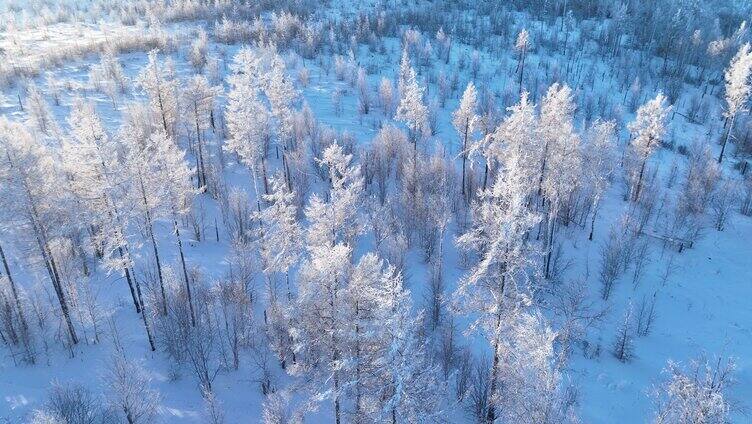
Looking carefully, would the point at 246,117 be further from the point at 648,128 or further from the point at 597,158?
the point at 648,128

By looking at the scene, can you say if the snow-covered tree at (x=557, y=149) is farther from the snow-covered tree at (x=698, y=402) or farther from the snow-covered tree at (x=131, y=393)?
the snow-covered tree at (x=131, y=393)

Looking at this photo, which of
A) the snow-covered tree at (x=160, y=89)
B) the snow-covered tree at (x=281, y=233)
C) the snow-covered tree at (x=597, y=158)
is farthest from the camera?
the snow-covered tree at (x=160, y=89)

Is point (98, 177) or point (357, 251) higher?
point (98, 177)

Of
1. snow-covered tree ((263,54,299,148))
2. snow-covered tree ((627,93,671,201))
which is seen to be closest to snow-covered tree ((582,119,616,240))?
snow-covered tree ((627,93,671,201))

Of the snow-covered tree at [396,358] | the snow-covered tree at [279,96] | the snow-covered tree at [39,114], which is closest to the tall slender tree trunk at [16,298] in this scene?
the snow-covered tree at [279,96]

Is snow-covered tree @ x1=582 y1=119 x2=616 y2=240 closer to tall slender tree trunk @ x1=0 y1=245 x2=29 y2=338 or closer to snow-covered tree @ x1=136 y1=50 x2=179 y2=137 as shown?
snow-covered tree @ x1=136 y1=50 x2=179 y2=137

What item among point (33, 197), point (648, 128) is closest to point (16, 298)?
point (33, 197)

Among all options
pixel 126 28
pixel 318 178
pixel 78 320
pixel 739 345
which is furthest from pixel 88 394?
pixel 126 28

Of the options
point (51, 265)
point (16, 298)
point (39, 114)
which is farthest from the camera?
point (39, 114)

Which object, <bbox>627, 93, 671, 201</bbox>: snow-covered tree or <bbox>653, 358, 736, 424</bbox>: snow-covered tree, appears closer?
<bbox>653, 358, 736, 424</bbox>: snow-covered tree
